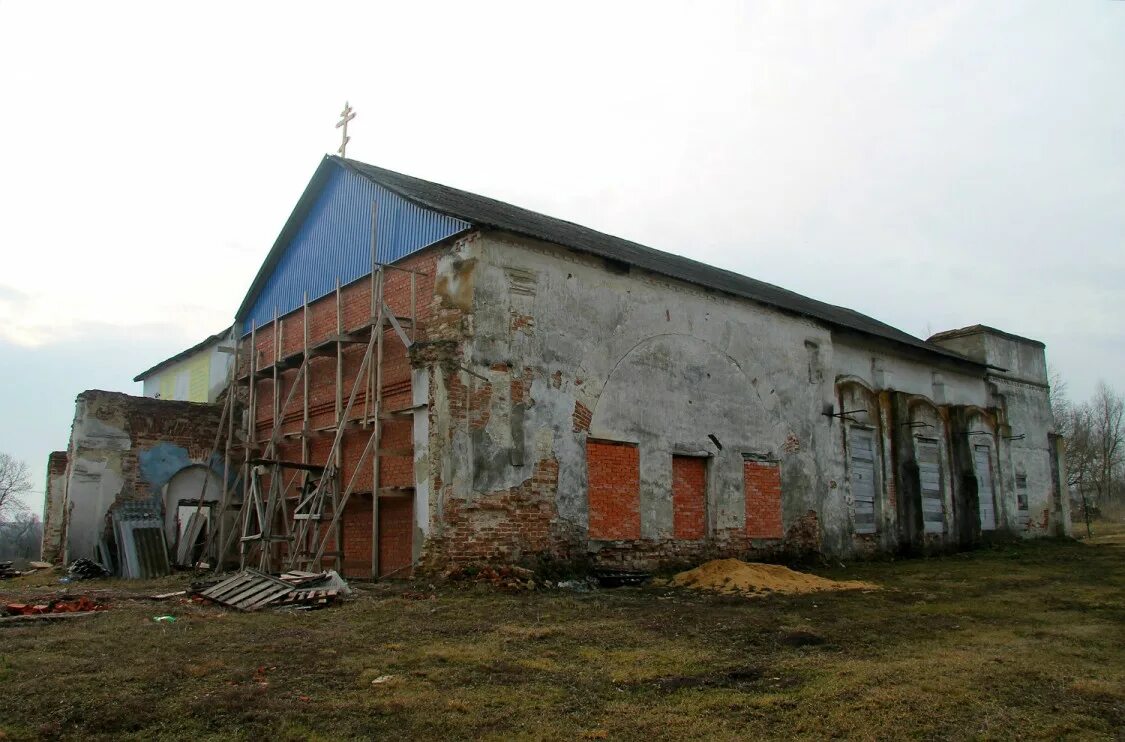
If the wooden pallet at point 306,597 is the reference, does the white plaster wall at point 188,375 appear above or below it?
above

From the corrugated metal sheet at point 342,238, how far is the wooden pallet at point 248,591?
5.41 m

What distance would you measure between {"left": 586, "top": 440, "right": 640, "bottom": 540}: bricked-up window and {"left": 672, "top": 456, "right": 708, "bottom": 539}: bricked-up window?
3.37ft

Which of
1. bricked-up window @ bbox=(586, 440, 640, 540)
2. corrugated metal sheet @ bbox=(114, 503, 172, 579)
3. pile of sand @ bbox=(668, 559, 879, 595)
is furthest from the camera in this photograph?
corrugated metal sheet @ bbox=(114, 503, 172, 579)

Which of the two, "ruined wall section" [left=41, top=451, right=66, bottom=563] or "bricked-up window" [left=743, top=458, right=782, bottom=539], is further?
"ruined wall section" [left=41, top=451, right=66, bottom=563]

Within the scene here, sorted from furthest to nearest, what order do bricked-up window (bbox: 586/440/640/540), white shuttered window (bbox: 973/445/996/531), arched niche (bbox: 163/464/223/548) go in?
white shuttered window (bbox: 973/445/996/531), arched niche (bbox: 163/464/223/548), bricked-up window (bbox: 586/440/640/540)

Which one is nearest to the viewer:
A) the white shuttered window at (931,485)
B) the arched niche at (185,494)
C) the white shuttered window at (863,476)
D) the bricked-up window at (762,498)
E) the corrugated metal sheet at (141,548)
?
the corrugated metal sheet at (141,548)

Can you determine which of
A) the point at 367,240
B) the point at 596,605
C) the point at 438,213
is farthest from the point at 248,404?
the point at 596,605

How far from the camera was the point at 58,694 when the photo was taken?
5.51 meters

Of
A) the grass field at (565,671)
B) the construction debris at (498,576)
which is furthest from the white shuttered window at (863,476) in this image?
the construction debris at (498,576)

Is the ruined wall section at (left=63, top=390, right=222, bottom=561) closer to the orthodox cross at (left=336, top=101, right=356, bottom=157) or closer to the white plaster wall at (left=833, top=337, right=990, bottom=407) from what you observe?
the orthodox cross at (left=336, top=101, right=356, bottom=157)

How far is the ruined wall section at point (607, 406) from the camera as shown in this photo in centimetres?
1181

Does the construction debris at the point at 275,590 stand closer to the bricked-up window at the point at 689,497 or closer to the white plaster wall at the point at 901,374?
the bricked-up window at the point at 689,497

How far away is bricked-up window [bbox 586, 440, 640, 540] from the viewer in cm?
1309

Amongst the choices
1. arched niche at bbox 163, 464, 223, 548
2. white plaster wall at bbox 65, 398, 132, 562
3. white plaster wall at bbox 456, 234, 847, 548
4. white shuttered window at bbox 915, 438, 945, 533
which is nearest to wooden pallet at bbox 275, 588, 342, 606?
white plaster wall at bbox 456, 234, 847, 548
